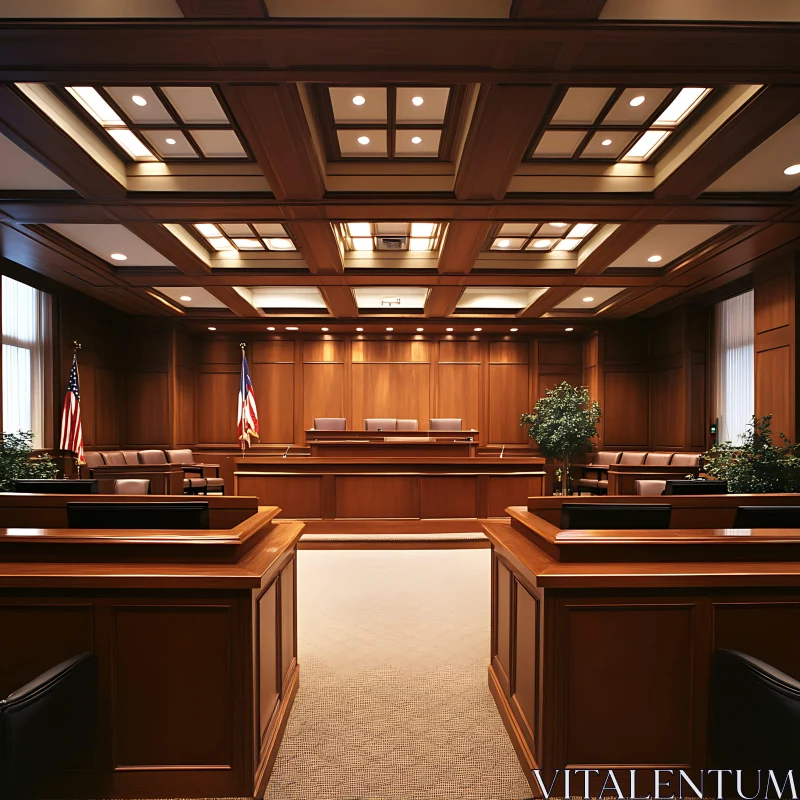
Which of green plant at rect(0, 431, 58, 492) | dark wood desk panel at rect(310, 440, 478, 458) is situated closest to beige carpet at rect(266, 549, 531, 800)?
dark wood desk panel at rect(310, 440, 478, 458)

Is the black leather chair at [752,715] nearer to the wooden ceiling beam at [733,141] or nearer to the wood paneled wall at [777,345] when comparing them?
the wooden ceiling beam at [733,141]

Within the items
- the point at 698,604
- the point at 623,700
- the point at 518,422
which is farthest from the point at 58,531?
the point at 518,422

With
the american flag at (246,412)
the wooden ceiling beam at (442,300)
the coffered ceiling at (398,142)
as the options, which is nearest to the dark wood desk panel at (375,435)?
the american flag at (246,412)

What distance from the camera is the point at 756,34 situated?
311 centimetres

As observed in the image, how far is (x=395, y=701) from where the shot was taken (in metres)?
3.01

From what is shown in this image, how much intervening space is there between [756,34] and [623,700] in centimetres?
344

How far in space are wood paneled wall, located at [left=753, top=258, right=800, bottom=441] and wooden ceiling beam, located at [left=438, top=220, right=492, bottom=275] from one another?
12.7 feet

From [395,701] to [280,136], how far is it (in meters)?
3.85

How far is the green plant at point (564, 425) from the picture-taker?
10.3m

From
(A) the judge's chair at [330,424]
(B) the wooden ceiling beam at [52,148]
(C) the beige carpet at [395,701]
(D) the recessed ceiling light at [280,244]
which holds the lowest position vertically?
(C) the beige carpet at [395,701]

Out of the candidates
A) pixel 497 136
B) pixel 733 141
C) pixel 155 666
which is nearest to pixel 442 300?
pixel 497 136

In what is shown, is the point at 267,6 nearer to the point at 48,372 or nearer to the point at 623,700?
the point at 623,700

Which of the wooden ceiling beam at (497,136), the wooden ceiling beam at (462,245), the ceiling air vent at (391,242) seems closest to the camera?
the wooden ceiling beam at (497,136)

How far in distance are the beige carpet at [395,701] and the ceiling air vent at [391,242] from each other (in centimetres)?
459
